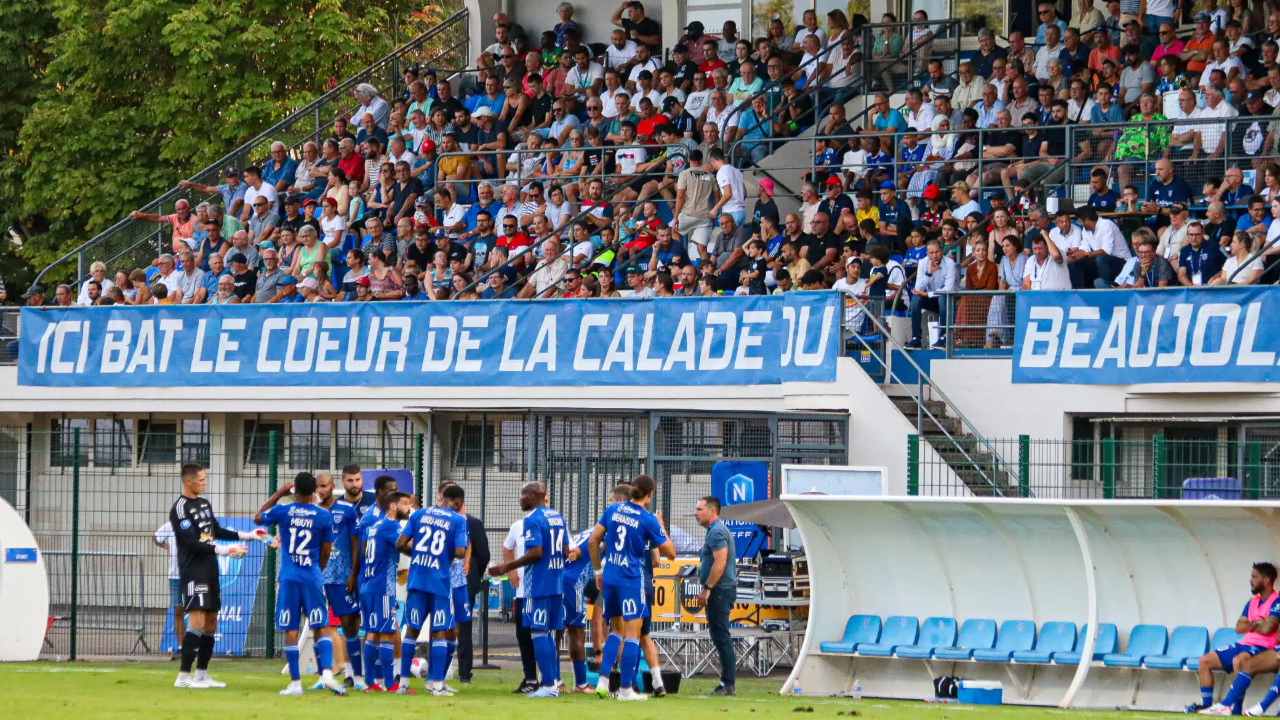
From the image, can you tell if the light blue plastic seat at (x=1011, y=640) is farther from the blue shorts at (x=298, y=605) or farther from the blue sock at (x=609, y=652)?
the blue shorts at (x=298, y=605)

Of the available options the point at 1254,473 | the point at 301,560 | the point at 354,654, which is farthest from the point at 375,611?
the point at 1254,473

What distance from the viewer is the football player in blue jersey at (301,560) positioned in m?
15.3

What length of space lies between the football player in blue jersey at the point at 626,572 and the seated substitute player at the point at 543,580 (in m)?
0.35

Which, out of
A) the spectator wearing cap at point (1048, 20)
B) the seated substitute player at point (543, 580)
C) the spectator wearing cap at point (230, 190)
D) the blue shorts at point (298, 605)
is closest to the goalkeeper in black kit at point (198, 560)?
the blue shorts at point (298, 605)

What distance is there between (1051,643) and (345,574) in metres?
5.91

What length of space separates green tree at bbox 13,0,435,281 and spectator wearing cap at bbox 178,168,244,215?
912 centimetres

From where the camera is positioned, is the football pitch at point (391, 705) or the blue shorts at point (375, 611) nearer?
the football pitch at point (391, 705)

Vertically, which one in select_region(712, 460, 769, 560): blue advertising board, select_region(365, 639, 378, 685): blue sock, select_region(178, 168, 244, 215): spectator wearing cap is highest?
select_region(178, 168, 244, 215): spectator wearing cap

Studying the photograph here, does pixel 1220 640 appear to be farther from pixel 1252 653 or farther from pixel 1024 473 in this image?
pixel 1024 473

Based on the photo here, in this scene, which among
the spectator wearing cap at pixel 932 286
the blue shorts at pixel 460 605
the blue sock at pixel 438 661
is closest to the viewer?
the blue sock at pixel 438 661

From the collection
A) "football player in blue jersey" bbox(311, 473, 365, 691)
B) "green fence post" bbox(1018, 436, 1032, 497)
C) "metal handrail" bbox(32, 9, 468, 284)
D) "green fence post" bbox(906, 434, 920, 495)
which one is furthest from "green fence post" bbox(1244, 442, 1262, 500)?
"metal handrail" bbox(32, 9, 468, 284)

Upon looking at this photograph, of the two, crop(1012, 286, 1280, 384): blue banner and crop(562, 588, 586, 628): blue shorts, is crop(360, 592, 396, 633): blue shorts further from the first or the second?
crop(1012, 286, 1280, 384): blue banner

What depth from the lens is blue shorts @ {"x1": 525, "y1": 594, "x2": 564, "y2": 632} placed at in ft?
50.2

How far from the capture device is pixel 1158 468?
1877 centimetres
